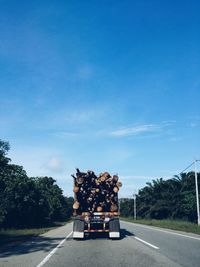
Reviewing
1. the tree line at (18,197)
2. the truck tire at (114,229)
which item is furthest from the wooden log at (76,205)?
the tree line at (18,197)

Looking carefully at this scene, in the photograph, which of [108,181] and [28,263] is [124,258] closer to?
[28,263]

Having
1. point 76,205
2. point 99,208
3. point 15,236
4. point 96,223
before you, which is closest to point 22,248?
point 96,223

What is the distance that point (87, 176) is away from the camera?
20.1m

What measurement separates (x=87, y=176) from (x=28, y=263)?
1000 cm

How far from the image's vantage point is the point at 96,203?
64.7 feet

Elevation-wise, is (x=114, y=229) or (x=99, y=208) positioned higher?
(x=99, y=208)

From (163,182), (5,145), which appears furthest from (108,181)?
(163,182)

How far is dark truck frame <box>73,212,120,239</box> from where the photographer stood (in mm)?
17953

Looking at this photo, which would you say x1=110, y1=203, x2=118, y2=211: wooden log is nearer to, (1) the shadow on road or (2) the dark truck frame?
(2) the dark truck frame

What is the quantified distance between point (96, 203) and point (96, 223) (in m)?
1.71

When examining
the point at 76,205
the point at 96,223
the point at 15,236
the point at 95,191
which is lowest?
the point at 15,236

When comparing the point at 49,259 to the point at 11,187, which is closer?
the point at 49,259

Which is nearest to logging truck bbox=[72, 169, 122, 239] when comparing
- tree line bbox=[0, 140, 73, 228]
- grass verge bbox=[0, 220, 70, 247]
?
grass verge bbox=[0, 220, 70, 247]

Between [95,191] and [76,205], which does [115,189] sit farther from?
[76,205]
